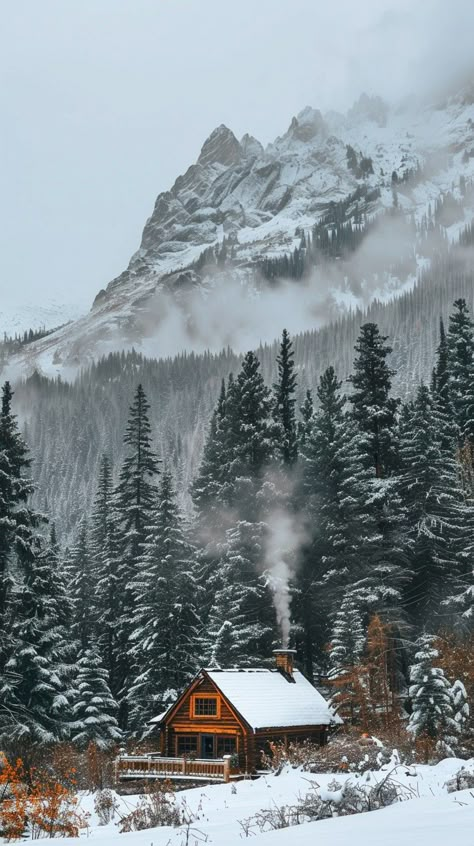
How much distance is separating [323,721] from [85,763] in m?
11.1

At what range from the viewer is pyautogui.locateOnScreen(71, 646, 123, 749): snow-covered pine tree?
45281 millimetres

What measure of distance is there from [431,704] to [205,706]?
40.5 ft

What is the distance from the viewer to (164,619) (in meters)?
48.4

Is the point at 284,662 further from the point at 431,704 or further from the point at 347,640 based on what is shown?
the point at 431,704

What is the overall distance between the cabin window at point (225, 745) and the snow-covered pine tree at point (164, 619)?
7.76 m

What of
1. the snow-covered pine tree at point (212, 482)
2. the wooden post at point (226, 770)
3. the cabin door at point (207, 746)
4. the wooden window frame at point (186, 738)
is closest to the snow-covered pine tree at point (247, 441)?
the snow-covered pine tree at point (212, 482)

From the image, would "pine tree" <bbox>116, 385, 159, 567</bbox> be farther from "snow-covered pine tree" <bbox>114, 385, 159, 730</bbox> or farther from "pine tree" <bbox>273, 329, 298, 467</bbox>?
"pine tree" <bbox>273, 329, 298, 467</bbox>

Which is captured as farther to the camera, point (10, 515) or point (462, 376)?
point (462, 376)

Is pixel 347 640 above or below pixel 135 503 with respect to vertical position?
below

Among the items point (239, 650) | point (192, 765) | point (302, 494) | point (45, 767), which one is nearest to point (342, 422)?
point (302, 494)

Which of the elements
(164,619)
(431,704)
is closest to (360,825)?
(431,704)

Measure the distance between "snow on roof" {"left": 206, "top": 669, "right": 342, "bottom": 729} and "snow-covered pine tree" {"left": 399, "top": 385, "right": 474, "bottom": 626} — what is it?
897 centimetres

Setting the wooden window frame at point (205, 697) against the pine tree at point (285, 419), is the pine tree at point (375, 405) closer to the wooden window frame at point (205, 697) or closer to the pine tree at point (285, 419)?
the pine tree at point (285, 419)

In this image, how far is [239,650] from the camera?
46844 millimetres
